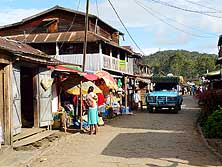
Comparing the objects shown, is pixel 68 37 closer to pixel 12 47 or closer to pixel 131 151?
pixel 12 47

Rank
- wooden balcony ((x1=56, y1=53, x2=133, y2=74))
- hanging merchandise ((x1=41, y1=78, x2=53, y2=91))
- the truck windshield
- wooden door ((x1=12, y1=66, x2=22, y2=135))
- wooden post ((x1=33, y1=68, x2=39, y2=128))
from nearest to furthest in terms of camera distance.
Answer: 1. wooden door ((x1=12, y1=66, x2=22, y2=135))
2. wooden post ((x1=33, y1=68, x2=39, y2=128))
3. hanging merchandise ((x1=41, y1=78, x2=53, y2=91))
4. wooden balcony ((x1=56, y1=53, x2=133, y2=74))
5. the truck windshield

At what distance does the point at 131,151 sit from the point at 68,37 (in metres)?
20.6

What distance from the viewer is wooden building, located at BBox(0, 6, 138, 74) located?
2877 cm

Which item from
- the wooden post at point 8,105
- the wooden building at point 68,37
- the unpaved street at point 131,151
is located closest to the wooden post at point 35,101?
the unpaved street at point 131,151

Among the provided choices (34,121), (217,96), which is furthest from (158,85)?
(34,121)

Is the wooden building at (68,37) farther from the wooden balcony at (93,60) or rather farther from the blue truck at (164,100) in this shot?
the blue truck at (164,100)

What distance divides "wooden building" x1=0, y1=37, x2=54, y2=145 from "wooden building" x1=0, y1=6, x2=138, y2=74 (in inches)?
517

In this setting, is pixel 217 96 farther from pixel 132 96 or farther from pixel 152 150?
pixel 132 96

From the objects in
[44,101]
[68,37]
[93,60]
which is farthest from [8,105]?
[68,37]

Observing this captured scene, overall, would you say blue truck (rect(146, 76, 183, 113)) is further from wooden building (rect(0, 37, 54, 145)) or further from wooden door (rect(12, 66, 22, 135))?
wooden door (rect(12, 66, 22, 135))

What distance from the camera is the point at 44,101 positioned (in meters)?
14.5

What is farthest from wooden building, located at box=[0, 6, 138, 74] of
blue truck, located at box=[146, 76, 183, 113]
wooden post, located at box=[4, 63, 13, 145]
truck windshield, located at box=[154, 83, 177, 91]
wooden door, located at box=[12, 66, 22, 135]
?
wooden post, located at box=[4, 63, 13, 145]

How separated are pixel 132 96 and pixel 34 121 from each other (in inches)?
701

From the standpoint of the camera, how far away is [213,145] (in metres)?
11.2
